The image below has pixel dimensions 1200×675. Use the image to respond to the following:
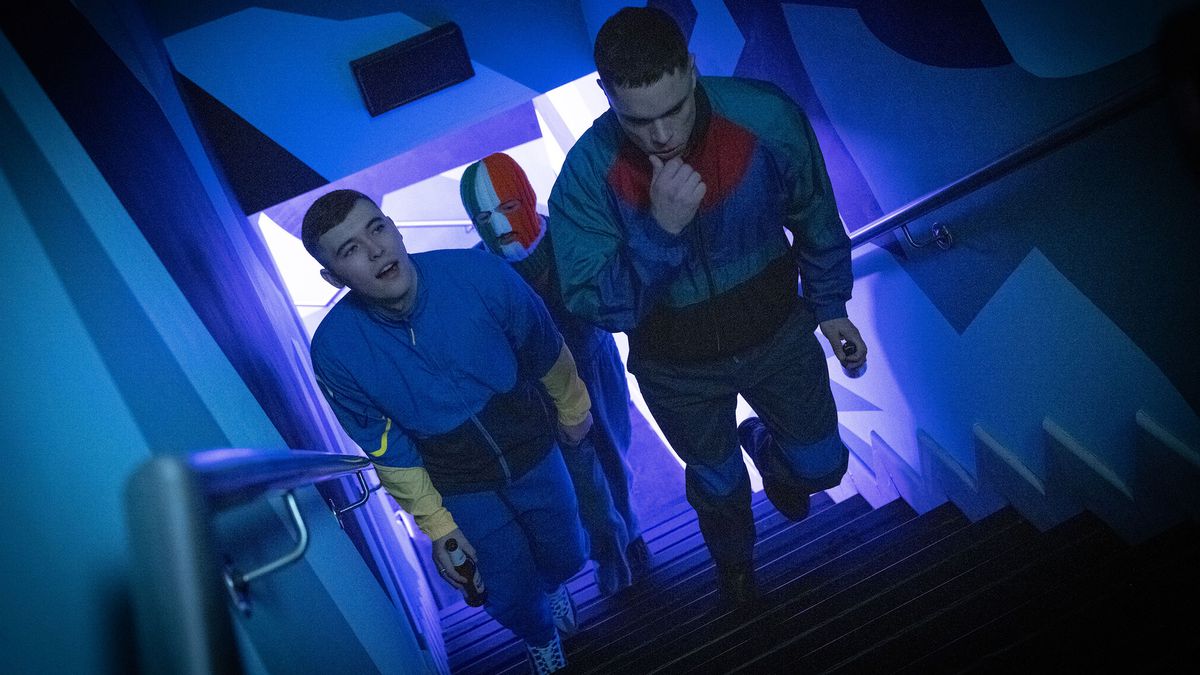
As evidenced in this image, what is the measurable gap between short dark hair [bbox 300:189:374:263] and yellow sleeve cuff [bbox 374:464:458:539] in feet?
2.13

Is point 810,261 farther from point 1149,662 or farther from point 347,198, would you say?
point 347,198

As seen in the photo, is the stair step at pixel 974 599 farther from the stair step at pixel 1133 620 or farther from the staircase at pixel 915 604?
the stair step at pixel 1133 620

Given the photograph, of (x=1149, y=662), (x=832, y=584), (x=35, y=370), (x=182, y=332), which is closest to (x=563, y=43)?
(x=182, y=332)

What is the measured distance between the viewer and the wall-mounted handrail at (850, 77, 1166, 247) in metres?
1.15

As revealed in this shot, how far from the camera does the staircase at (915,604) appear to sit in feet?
4.81

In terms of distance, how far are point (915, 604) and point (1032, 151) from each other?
1203mm

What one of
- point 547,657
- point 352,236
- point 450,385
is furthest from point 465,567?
point 352,236

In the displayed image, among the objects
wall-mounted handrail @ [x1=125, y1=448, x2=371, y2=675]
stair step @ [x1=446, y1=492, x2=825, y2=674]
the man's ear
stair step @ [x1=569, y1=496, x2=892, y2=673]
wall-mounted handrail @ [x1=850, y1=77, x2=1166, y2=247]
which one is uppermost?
the man's ear

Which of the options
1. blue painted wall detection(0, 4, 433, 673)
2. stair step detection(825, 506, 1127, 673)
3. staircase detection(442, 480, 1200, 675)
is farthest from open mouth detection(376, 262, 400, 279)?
stair step detection(825, 506, 1127, 673)

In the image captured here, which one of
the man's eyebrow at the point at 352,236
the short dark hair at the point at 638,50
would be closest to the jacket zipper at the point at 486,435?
the man's eyebrow at the point at 352,236

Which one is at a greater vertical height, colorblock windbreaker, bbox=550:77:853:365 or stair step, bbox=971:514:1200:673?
colorblock windbreaker, bbox=550:77:853:365

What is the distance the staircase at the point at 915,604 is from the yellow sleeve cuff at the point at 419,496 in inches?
28.4

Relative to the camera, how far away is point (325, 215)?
1932 millimetres

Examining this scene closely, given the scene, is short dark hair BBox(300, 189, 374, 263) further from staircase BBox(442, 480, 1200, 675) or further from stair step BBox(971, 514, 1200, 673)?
stair step BBox(971, 514, 1200, 673)
